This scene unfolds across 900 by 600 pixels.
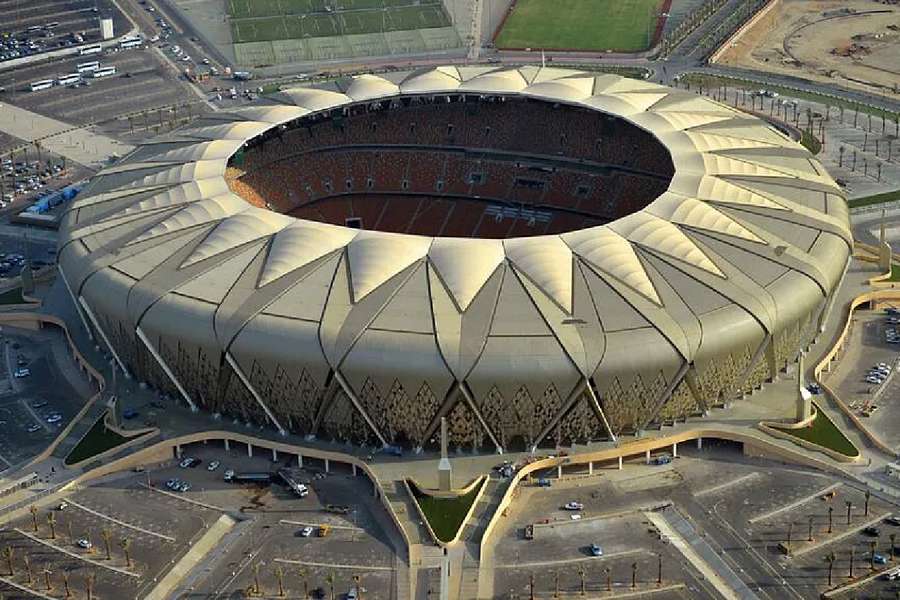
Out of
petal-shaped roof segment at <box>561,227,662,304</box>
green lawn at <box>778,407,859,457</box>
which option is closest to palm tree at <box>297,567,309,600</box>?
petal-shaped roof segment at <box>561,227,662,304</box>

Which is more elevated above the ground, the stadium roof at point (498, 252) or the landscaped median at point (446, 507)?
the stadium roof at point (498, 252)

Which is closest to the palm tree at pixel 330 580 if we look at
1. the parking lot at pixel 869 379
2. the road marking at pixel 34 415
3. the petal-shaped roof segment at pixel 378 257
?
the petal-shaped roof segment at pixel 378 257

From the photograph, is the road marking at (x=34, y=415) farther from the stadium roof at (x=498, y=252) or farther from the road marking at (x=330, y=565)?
the road marking at (x=330, y=565)

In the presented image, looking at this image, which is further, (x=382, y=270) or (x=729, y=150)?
(x=729, y=150)

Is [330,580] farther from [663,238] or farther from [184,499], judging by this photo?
[663,238]

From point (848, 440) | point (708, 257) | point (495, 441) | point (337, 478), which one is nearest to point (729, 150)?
point (708, 257)

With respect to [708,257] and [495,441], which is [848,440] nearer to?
[708,257]

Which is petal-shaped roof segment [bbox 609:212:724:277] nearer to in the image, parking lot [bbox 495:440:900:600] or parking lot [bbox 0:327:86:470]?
parking lot [bbox 495:440:900:600]
